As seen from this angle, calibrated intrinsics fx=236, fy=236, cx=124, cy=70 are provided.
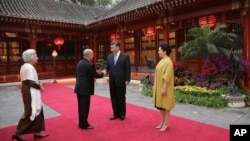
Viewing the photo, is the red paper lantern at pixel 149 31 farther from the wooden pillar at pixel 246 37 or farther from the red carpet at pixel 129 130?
the red carpet at pixel 129 130

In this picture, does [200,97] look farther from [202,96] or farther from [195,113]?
[195,113]

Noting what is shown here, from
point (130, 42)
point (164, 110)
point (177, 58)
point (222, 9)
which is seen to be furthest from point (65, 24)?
point (164, 110)

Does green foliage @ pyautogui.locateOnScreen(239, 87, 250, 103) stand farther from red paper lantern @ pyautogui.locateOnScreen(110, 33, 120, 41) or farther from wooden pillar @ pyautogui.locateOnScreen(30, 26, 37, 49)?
wooden pillar @ pyautogui.locateOnScreen(30, 26, 37, 49)

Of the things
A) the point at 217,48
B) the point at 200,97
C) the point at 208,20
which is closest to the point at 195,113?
the point at 200,97

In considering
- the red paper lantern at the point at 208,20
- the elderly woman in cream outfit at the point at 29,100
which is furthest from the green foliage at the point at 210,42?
the elderly woman in cream outfit at the point at 29,100

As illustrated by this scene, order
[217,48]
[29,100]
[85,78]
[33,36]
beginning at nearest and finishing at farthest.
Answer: [29,100], [85,78], [217,48], [33,36]

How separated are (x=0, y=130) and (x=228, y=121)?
4439 mm

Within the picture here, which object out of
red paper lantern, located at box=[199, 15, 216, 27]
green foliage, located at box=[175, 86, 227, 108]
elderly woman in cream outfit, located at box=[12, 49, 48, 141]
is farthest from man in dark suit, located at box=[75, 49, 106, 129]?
red paper lantern, located at box=[199, 15, 216, 27]

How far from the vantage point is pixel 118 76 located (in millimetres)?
4949

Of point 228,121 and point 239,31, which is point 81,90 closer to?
point 228,121

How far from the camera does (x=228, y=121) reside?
4750 millimetres

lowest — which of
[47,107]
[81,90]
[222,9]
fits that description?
[47,107]

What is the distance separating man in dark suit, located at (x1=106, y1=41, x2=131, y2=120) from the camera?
4.95 m

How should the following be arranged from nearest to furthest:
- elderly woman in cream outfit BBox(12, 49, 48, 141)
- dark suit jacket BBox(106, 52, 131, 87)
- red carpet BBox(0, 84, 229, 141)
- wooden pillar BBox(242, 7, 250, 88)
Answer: elderly woman in cream outfit BBox(12, 49, 48, 141) < red carpet BBox(0, 84, 229, 141) < dark suit jacket BBox(106, 52, 131, 87) < wooden pillar BBox(242, 7, 250, 88)
